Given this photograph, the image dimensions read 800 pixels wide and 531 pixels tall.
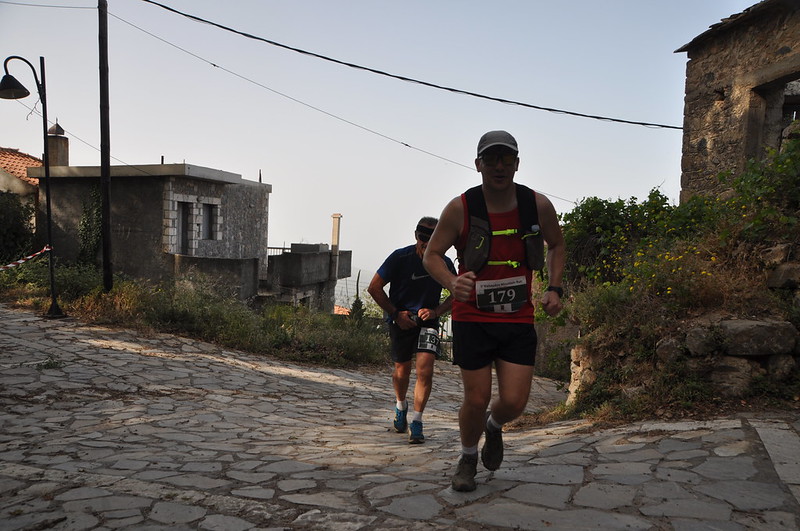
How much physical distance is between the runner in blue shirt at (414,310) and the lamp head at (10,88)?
885 cm

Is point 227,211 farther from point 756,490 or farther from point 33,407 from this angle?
point 756,490

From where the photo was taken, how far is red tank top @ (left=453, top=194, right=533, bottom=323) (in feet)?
10.8

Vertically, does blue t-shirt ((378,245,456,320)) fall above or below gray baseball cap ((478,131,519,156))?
below

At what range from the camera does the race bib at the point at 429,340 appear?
5.14 meters

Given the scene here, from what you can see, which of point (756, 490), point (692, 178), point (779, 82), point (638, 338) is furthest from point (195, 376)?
point (779, 82)

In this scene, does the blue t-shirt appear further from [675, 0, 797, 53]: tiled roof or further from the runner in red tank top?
[675, 0, 797, 53]: tiled roof

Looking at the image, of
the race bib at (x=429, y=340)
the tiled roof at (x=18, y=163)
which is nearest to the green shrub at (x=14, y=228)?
the tiled roof at (x=18, y=163)

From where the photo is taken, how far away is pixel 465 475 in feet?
11.1

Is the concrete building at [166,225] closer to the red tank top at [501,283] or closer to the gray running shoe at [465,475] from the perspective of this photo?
the gray running shoe at [465,475]

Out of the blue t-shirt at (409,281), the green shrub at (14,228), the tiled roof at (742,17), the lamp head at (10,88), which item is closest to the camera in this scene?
the blue t-shirt at (409,281)

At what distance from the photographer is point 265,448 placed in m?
4.88

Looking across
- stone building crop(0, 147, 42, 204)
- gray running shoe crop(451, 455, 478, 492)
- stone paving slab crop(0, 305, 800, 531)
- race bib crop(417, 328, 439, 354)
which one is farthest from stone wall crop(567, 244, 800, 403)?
stone building crop(0, 147, 42, 204)

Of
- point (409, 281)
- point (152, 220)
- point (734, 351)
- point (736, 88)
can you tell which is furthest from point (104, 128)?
point (734, 351)

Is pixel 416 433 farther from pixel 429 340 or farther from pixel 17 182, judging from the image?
pixel 17 182
